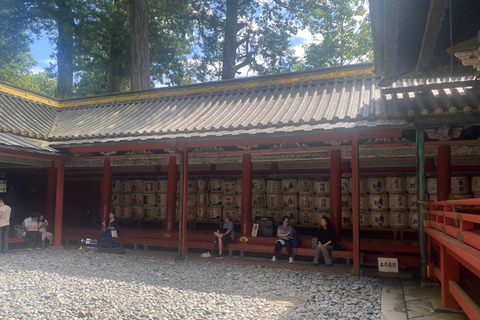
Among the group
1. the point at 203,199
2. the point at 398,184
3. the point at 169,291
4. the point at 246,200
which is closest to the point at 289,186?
the point at 246,200

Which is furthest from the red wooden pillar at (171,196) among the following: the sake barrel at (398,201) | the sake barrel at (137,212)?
the sake barrel at (398,201)

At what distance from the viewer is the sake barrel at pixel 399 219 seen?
994 centimetres

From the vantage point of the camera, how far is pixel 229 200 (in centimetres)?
1196

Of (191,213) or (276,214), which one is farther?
(191,213)

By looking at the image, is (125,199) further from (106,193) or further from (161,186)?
(106,193)

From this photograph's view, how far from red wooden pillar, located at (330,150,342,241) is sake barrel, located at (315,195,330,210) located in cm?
181

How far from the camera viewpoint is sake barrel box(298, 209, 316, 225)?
36.2 feet

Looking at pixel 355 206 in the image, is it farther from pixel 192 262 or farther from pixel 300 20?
pixel 300 20

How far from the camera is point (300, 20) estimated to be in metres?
26.4

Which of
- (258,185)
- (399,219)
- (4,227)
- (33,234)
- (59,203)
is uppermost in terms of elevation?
(258,185)

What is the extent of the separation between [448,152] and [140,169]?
9.14 m

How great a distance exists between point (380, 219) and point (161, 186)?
697 centimetres

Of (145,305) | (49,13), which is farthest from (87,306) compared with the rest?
(49,13)

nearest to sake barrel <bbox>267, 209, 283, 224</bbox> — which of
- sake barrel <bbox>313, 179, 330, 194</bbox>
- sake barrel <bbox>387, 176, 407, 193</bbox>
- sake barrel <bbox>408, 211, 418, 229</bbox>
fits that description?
sake barrel <bbox>313, 179, 330, 194</bbox>
